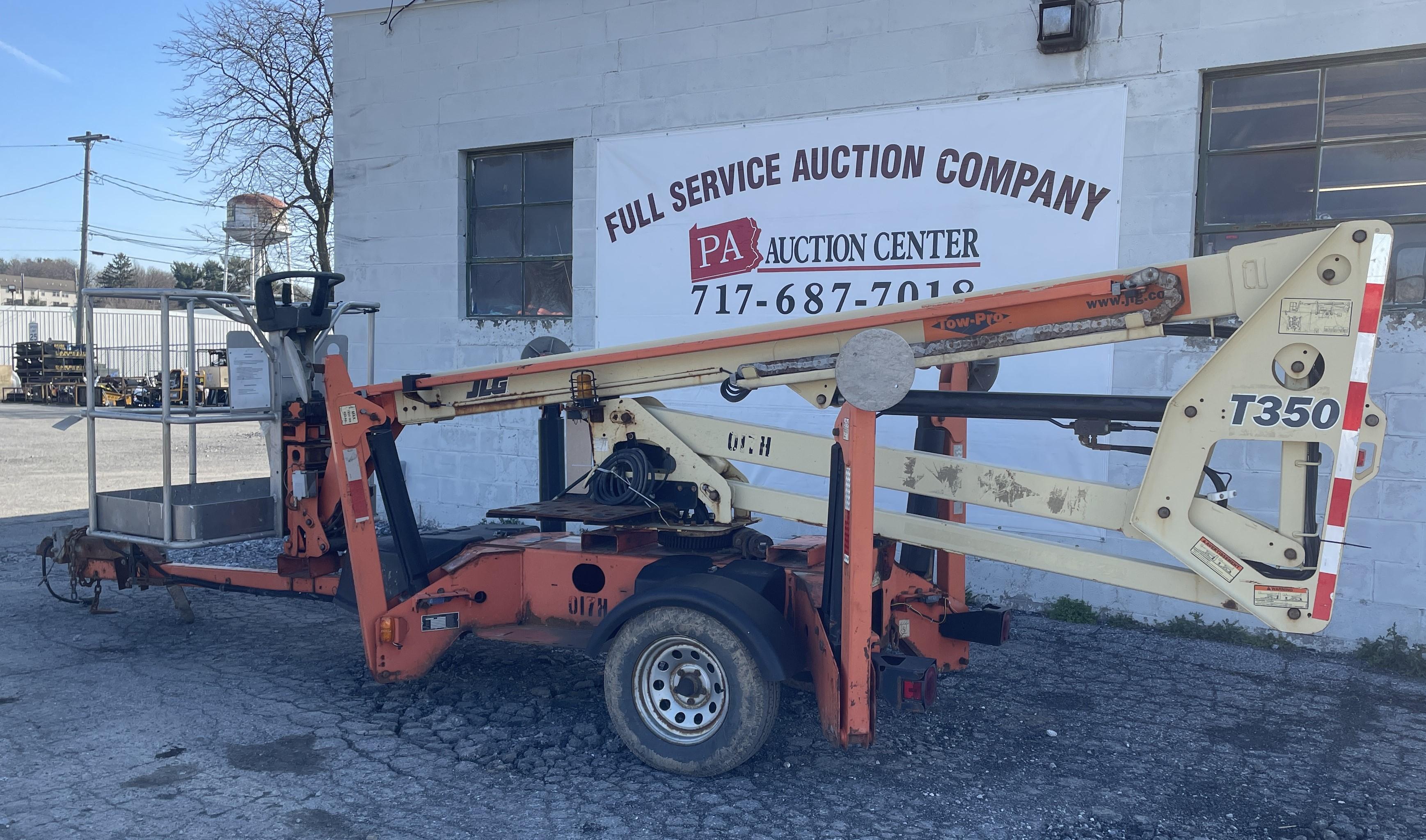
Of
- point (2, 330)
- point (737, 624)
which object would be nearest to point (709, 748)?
point (737, 624)

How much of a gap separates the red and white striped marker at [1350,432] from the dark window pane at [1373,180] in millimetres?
3617

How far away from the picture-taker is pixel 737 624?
14.3 ft

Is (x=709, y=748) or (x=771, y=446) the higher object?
(x=771, y=446)

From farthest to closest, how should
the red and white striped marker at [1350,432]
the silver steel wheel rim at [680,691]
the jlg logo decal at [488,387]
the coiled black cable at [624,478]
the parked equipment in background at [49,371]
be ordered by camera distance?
the parked equipment in background at [49,371] < the jlg logo decal at [488,387] < the coiled black cable at [624,478] < the silver steel wheel rim at [680,691] < the red and white striped marker at [1350,432]

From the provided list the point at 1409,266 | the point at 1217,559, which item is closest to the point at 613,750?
the point at 1217,559

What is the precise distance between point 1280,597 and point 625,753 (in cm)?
284

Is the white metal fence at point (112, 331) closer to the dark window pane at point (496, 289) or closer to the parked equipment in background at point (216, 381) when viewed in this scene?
the parked equipment in background at point (216, 381)

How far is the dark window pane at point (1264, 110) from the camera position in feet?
22.2

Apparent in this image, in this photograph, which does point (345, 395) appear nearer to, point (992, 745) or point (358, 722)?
point (358, 722)

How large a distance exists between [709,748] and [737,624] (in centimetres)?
58

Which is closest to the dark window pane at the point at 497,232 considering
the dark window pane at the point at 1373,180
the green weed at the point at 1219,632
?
the green weed at the point at 1219,632

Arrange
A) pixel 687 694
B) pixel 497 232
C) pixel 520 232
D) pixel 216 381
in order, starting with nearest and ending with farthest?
pixel 687 694, pixel 520 232, pixel 497 232, pixel 216 381

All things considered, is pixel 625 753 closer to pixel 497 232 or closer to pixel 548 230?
pixel 548 230

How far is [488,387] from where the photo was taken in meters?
5.24
